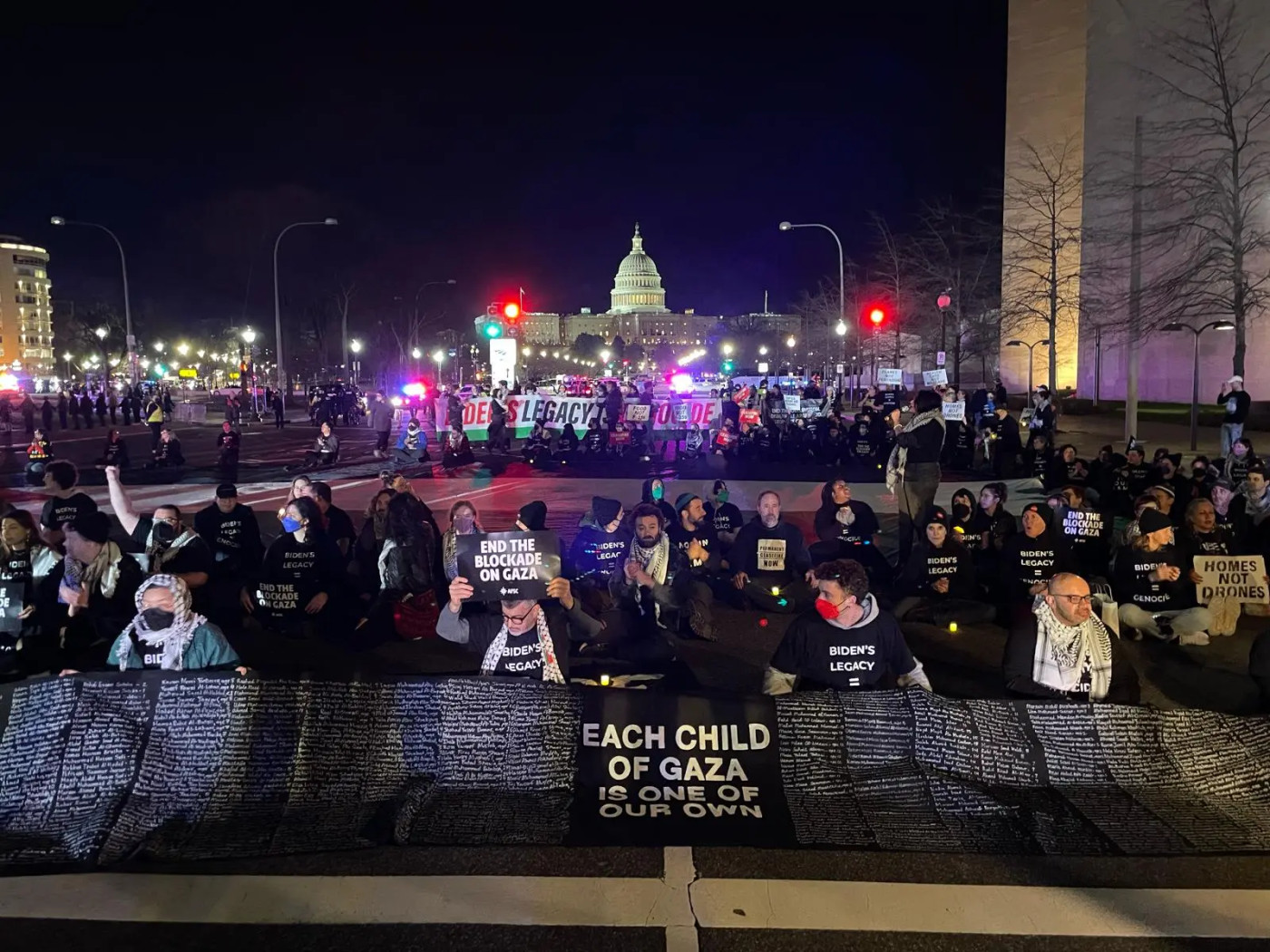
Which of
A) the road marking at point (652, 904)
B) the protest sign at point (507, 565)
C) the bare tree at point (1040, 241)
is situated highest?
the bare tree at point (1040, 241)

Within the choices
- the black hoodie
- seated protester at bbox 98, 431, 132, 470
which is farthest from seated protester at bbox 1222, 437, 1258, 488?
seated protester at bbox 98, 431, 132, 470

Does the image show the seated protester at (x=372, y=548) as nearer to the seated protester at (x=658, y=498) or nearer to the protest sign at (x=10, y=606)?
Answer: the seated protester at (x=658, y=498)

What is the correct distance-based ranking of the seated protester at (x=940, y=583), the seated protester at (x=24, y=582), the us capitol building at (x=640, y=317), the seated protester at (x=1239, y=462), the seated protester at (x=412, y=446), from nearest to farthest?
the seated protester at (x=24, y=582) → the seated protester at (x=940, y=583) → the seated protester at (x=1239, y=462) → the seated protester at (x=412, y=446) → the us capitol building at (x=640, y=317)

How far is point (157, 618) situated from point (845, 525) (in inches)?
266

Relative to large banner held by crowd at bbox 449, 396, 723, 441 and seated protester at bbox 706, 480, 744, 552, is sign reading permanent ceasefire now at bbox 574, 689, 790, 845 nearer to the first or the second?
seated protester at bbox 706, 480, 744, 552

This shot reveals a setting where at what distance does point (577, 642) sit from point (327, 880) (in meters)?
3.51

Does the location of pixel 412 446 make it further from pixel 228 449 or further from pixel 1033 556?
pixel 1033 556

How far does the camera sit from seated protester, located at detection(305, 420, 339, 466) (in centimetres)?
2097

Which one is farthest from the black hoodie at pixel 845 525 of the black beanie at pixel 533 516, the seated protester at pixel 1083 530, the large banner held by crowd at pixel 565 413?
the large banner held by crowd at pixel 565 413

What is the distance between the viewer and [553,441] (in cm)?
2395

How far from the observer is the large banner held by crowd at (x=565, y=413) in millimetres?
24078

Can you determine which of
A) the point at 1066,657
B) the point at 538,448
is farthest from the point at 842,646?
the point at 538,448

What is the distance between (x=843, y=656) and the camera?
5730 mm

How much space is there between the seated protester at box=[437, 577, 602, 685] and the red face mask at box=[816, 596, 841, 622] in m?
1.58
